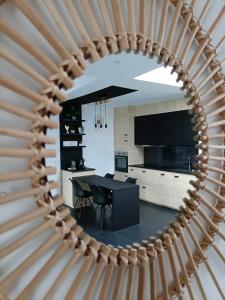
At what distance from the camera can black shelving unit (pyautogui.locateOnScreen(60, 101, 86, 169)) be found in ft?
1.95

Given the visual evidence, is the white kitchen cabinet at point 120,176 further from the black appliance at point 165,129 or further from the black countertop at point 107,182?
the black appliance at point 165,129

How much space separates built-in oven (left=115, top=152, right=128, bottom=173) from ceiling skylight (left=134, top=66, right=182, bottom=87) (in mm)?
262

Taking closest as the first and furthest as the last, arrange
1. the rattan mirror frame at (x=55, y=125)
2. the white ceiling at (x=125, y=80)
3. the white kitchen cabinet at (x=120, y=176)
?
the rattan mirror frame at (x=55, y=125), the white ceiling at (x=125, y=80), the white kitchen cabinet at (x=120, y=176)

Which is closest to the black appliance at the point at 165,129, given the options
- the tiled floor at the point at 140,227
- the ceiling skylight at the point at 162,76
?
the ceiling skylight at the point at 162,76

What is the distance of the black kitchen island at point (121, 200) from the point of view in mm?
666

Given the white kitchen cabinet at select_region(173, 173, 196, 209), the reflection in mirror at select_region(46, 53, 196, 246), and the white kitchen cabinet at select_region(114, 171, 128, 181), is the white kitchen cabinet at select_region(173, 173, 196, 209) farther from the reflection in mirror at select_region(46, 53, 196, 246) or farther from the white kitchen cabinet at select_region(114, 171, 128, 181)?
the white kitchen cabinet at select_region(114, 171, 128, 181)

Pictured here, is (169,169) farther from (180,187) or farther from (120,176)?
(120,176)

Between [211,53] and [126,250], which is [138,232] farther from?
[211,53]

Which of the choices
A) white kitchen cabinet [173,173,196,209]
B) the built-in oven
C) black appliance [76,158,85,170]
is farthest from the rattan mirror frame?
the built-in oven

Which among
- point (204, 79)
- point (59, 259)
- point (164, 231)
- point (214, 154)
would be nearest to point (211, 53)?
point (204, 79)

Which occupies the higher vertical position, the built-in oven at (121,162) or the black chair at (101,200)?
the built-in oven at (121,162)

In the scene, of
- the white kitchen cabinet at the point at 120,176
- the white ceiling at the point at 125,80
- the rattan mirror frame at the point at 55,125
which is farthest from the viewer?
the white kitchen cabinet at the point at 120,176

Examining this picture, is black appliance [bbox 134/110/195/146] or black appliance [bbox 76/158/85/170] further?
black appliance [bbox 134/110/195/146]

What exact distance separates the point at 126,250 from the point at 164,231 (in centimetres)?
15
